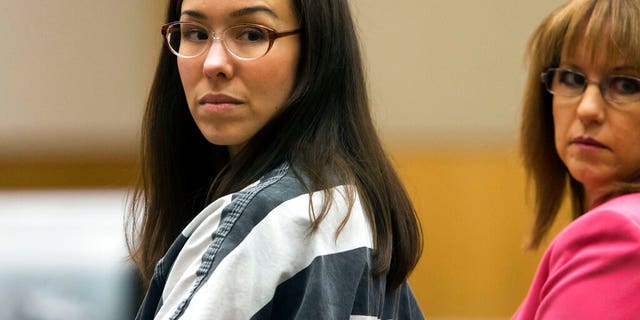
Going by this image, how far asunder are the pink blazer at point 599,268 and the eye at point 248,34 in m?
0.52

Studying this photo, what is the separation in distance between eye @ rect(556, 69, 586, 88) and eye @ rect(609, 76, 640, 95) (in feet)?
0.17

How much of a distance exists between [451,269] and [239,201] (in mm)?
3001

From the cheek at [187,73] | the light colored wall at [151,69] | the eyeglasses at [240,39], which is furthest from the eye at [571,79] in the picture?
the light colored wall at [151,69]

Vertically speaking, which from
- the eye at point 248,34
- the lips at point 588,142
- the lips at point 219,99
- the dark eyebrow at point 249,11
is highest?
the dark eyebrow at point 249,11

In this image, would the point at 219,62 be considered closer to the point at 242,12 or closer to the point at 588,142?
the point at 242,12

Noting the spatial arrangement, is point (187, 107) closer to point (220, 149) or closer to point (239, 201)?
point (220, 149)

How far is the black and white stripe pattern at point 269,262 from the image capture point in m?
1.28

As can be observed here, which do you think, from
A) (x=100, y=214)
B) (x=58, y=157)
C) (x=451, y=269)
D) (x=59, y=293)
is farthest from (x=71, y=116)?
(x=451, y=269)

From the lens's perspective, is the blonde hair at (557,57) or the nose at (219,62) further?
the blonde hair at (557,57)

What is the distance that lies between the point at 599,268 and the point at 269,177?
1.58ft

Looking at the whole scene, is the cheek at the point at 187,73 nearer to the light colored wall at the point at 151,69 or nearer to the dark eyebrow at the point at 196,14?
the dark eyebrow at the point at 196,14

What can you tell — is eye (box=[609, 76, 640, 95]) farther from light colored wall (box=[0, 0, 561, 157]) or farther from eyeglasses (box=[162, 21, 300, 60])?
light colored wall (box=[0, 0, 561, 157])

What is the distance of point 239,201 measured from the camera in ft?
4.38

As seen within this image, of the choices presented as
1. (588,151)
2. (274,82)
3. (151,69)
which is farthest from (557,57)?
(151,69)
